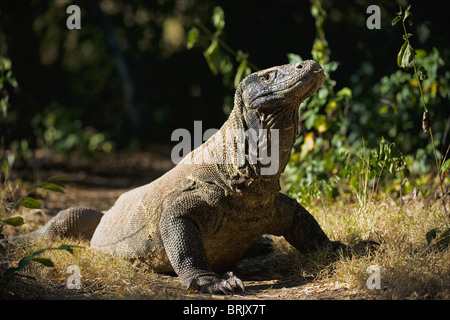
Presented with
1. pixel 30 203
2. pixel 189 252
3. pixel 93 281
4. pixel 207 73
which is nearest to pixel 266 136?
pixel 189 252

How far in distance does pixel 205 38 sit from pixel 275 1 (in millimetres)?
3822

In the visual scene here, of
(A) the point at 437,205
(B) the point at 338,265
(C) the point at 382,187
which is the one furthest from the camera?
(C) the point at 382,187

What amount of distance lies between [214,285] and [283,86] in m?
1.38

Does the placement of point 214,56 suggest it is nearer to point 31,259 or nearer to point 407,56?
point 407,56

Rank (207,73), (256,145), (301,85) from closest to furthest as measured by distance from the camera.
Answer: (301,85) → (256,145) → (207,73)

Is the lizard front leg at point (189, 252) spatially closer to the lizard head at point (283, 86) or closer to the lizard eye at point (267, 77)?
the lizard head at point (283, 86)

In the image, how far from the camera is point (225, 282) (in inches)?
147

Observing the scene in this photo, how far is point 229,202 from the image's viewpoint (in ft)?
13.3

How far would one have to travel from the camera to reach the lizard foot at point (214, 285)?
3686 mm

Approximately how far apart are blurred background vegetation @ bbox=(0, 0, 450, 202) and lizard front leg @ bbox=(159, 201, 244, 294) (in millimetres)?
1711

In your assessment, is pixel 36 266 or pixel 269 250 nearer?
pixel 36 266

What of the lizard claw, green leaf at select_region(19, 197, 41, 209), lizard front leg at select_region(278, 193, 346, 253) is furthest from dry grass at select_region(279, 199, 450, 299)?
green leaf at select_region(19, 197, 41, 209)

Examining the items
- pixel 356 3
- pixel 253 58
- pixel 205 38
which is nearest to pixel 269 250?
pixel 253 58
